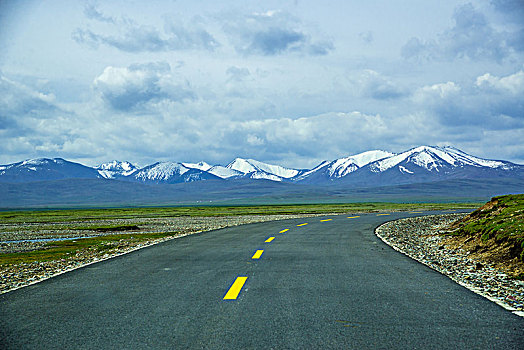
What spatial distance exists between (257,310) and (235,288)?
6.42 ft

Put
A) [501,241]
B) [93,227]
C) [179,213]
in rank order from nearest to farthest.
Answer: [501,241] < [93,227] < [179,213]

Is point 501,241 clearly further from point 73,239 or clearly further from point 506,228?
point 73,239

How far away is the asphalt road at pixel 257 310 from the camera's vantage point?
6.15 metres

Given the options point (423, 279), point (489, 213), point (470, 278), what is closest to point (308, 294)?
point (423, 279)

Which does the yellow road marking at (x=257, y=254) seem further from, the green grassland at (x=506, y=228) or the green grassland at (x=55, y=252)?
the green grassland at (x=55, y=252)

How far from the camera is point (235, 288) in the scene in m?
9.54

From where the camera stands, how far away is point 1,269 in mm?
16344

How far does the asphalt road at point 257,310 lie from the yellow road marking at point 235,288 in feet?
0.15

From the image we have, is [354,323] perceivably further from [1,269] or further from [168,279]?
[1,269]

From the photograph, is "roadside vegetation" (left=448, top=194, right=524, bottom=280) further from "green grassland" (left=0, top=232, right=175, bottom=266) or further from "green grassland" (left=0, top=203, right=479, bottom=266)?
"green grassland" (left=0, top=203, right=479, bottom=266)

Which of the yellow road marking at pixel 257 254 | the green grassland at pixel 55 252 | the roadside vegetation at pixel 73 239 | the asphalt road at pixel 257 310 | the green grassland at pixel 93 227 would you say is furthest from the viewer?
the green grassland at pixel 93 227

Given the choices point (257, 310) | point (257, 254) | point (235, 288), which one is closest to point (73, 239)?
point (257, 254)

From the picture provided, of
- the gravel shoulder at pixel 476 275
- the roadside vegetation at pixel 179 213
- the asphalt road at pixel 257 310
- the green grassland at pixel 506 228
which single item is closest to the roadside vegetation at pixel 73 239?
the asphalt road at pixel 257 310

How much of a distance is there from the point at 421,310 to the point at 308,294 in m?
2.23
